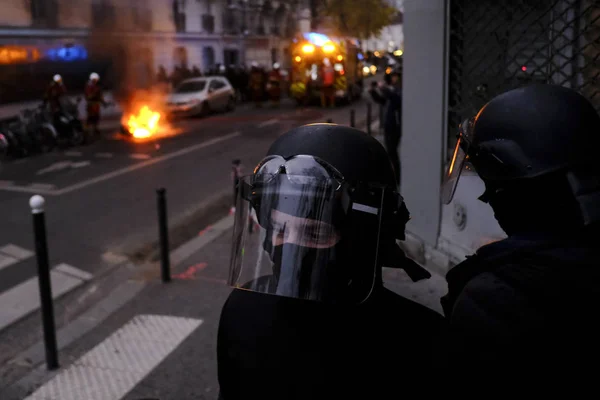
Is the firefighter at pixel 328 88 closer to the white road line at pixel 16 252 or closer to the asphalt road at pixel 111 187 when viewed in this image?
the asphalt road at pixel 111 187

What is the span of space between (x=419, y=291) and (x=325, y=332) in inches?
145

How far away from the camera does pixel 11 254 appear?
651 centimetres

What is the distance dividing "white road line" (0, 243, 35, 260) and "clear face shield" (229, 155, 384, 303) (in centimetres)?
555

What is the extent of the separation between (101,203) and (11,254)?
88.7 inches

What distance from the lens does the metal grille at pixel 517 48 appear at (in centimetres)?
382

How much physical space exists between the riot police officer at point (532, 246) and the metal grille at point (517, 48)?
2.36 m

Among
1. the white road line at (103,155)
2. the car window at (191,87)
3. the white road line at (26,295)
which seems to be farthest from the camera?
the car window at (191,87)

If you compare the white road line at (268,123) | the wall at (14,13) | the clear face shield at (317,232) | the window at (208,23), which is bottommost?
the white road line at (268,123)

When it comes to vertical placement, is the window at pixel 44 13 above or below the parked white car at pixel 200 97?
above

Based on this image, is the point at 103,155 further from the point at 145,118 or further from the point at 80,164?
the point at 145,118

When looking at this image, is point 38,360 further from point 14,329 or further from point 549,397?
point 549,397

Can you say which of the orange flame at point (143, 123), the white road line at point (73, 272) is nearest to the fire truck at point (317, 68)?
the orange flame at point (143, 123)

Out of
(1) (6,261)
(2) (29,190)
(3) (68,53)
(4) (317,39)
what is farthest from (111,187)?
(4) (317,39)

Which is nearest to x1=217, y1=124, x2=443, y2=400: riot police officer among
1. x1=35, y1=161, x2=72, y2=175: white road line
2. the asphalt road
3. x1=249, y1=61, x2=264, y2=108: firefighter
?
the asphalt road
